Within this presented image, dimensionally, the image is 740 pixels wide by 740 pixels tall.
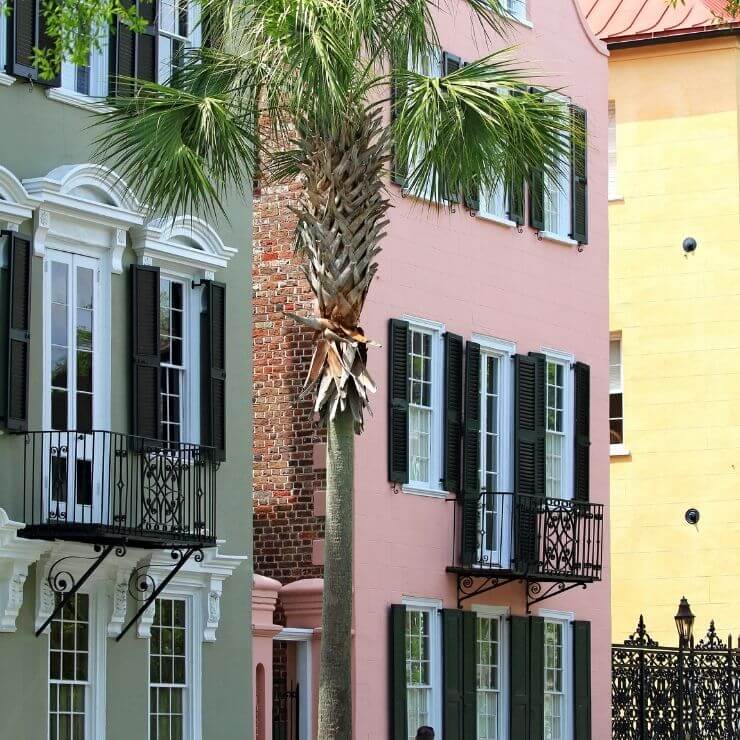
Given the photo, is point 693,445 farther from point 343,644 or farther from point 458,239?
point 343,644

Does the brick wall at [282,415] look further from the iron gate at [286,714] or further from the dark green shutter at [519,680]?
the dark green shutter at [519,680]

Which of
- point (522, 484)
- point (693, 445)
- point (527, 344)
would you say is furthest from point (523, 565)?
point (693, 445)

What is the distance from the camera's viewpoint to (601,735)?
95.8ft

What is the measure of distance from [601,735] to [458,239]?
685cm

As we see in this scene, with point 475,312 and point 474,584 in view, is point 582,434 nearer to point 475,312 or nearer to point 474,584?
point 475,312

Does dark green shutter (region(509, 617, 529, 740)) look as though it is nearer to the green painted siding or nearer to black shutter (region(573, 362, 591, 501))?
black shutter (region(573, 362, 591, 501))

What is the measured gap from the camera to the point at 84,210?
21250 millimetres

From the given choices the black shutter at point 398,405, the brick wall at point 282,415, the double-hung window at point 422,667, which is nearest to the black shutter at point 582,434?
the double-hung window at point 422,667

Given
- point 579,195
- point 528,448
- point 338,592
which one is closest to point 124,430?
point 338,592

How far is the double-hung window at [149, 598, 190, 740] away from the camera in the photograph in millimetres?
22172

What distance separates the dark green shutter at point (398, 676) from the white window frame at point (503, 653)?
168 cm

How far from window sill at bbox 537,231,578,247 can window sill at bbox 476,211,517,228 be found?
586 millimetres

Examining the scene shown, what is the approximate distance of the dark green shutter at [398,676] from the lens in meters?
25.2

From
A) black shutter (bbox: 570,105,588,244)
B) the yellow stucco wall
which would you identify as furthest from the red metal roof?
black shutter (bbox: 570,105,588,244)
